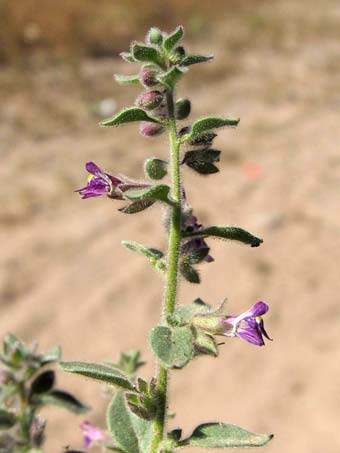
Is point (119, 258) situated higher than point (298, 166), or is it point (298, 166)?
point (298, 166)

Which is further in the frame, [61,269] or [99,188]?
[61,269]

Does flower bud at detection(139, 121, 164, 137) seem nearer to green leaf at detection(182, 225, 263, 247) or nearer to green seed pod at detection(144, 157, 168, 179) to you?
green seed pod at detection(144, 157, 168, 179)

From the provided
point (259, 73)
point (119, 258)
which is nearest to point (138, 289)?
point (119, 258)

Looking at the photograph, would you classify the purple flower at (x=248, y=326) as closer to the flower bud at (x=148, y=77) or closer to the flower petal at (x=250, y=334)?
the flower petal at (x=250, y=334)

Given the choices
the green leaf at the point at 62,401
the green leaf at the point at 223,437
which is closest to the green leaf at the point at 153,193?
the green leaf at the point at 223,437

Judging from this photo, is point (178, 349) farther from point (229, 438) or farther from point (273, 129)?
point (273, 129)

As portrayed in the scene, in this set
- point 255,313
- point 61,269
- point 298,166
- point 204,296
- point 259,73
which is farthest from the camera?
point 259,73
